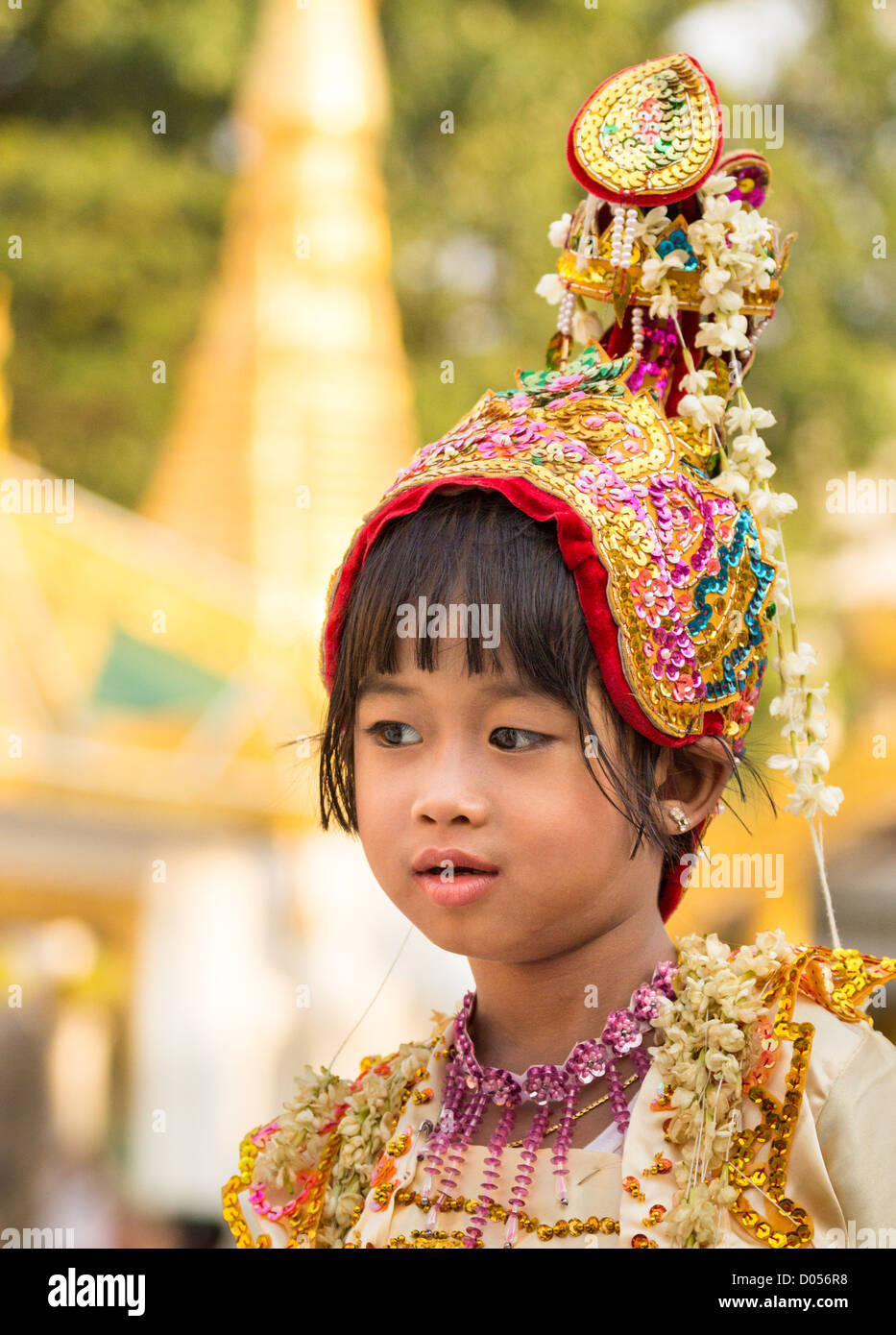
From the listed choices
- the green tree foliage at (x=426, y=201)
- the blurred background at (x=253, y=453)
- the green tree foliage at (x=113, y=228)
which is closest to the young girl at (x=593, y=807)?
the blurred background at (x=253, y=453)

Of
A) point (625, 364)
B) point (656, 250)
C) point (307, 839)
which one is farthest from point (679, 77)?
point (307, 839)

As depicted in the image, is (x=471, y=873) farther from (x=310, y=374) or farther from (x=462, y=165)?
(x=462, y=165)

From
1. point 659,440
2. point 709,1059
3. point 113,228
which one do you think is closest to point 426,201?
point 113,228

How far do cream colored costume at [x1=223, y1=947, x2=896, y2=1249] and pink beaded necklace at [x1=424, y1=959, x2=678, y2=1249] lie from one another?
12mm

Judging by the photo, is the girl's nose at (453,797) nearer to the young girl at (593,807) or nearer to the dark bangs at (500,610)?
the young girl at (593,807)

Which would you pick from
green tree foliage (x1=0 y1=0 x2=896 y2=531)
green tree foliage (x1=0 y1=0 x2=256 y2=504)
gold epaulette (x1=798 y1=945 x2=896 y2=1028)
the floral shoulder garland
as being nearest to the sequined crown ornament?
gold epaulette (x1=798 y1=945 x2=896 y2=1028)

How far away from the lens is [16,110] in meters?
9.38

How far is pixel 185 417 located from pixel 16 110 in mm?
2885

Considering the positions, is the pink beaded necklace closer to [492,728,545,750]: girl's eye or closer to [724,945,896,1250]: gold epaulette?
[724,945,896,1250]: gold epaulette

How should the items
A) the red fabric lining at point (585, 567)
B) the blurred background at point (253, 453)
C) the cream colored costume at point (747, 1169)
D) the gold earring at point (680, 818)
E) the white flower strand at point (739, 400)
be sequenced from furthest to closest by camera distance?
1. the blurred background at point (253, 453)
2. the white flower strand at point (739, 400)
3. the gold earring at point (680, 818)
4. the red fabric lining at point (585, 567)
5. the cream colored costume at point (747, 1169)

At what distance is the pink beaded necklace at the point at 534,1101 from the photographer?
1732mm

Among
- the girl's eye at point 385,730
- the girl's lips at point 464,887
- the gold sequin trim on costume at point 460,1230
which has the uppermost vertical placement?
the girl's eye at point 385,730

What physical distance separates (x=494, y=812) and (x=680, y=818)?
28 centimetres

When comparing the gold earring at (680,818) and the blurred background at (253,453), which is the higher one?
the blurred background at (253,453)
